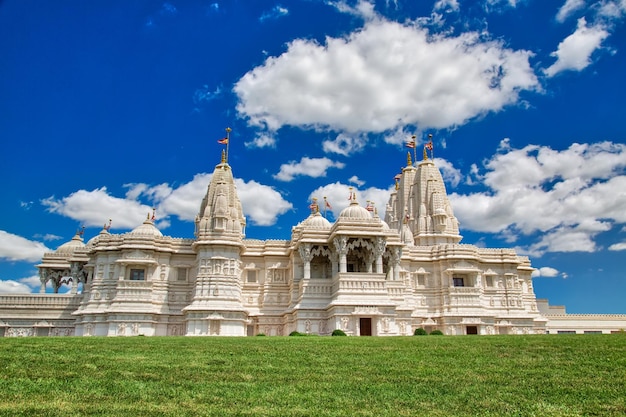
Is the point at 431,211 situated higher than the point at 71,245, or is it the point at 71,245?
the point at 431,211

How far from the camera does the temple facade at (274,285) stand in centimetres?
4241

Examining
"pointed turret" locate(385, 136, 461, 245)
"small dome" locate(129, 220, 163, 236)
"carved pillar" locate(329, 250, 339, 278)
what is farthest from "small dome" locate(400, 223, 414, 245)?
"small dome" locate(129, 220, 163, 236)

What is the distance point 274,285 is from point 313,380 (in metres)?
33.2

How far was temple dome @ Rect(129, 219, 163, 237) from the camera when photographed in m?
46.2

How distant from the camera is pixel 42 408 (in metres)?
10.9

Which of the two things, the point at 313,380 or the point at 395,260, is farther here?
the point at 395,260

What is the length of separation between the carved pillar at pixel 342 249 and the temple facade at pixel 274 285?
8cm

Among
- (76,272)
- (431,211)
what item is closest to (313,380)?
(76,272)

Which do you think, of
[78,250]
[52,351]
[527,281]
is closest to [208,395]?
[52,351]

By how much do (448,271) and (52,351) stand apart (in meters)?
37.9

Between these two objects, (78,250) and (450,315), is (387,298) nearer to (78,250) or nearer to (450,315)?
(450,315)

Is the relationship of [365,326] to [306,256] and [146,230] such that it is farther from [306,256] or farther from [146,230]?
[146,230]

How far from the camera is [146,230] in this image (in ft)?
154

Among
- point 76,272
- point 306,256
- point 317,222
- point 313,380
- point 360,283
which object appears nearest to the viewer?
point 313,380
